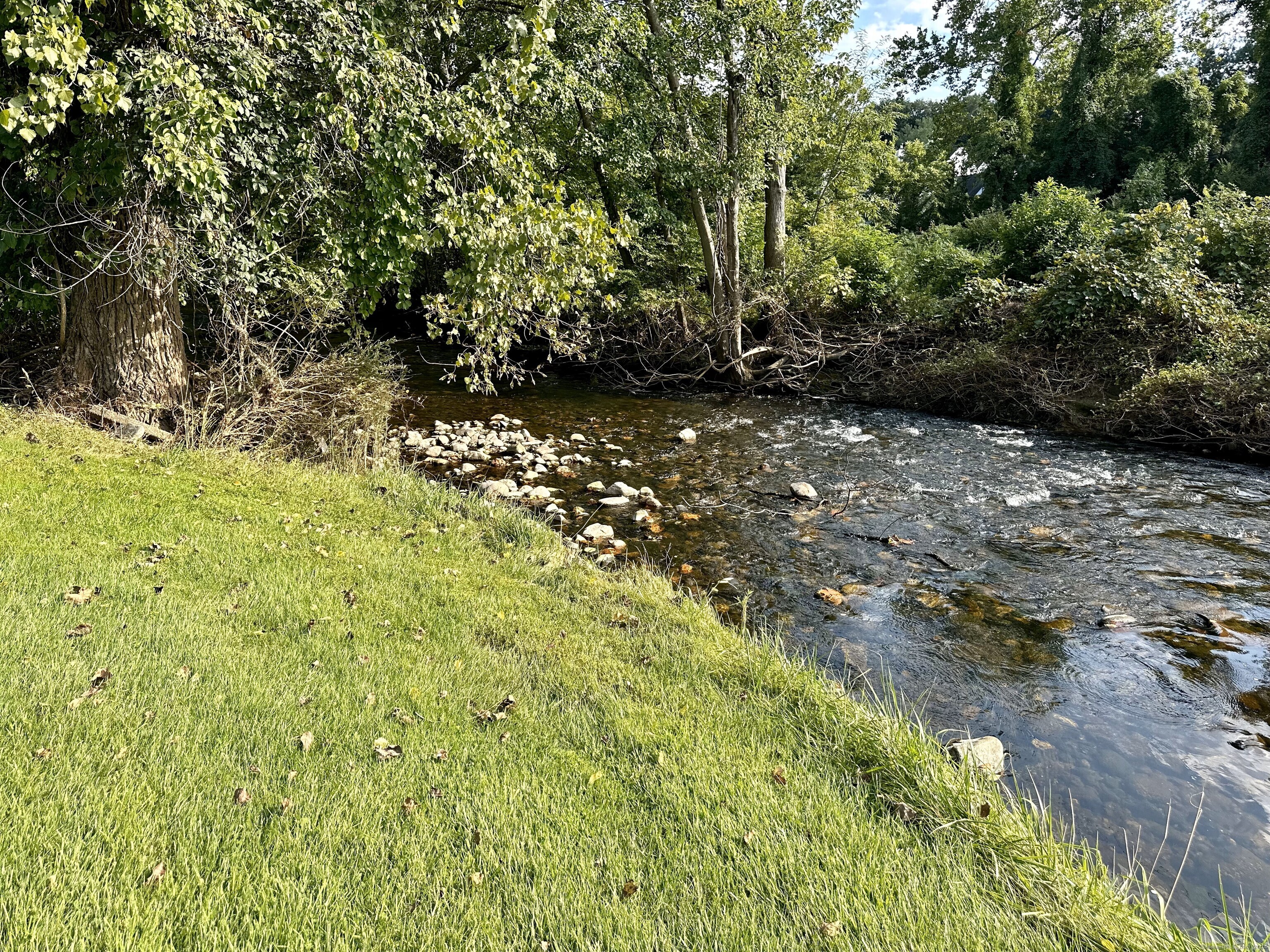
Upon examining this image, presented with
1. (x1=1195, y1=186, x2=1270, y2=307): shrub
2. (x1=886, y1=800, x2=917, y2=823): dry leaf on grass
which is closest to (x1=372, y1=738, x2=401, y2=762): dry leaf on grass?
(x1=886, y1=800, x2=917, y2=823): dry leaf on grass

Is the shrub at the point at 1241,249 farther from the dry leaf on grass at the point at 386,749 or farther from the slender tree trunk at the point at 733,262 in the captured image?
the dry leaf on grass at the point at 386,749

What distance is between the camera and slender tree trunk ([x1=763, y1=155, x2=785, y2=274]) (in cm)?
1850

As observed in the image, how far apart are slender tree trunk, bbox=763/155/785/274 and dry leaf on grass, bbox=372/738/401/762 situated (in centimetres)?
1708

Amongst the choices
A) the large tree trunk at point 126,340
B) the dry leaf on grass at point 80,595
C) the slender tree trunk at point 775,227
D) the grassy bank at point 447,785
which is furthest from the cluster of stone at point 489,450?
the slender tree trunk at point 775,227

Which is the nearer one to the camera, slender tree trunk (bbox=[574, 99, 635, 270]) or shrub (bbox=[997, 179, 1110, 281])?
slender tree trunk (bbox=[574, 99, 635, 270])

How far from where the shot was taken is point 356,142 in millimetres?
7309

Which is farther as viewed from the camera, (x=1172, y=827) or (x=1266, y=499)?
(x=1266, y=499)

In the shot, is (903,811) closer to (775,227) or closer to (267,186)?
(267,186)

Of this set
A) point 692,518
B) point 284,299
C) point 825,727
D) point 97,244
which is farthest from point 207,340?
point 825,727

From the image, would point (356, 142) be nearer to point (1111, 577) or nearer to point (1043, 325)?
point (1111, 577)

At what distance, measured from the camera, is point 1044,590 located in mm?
6414

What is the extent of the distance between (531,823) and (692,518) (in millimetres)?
5702

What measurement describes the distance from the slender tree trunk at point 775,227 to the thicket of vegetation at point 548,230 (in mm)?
87

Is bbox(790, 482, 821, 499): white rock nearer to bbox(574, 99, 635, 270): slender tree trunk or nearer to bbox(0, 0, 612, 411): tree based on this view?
bbox(0, 0, 612, 411): tree
